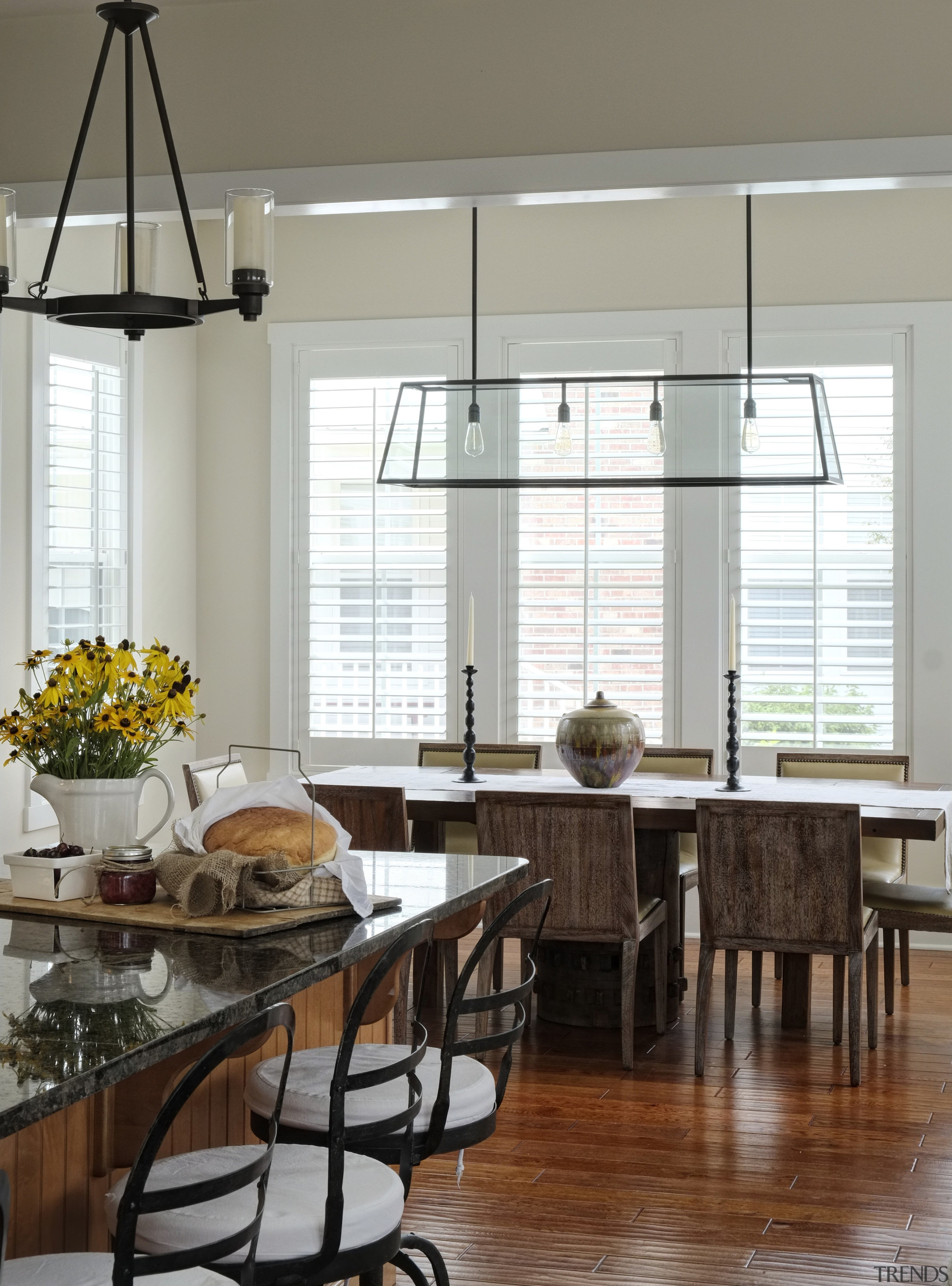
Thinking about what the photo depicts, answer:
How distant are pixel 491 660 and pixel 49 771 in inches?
166

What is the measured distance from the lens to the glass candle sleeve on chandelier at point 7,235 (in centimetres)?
241

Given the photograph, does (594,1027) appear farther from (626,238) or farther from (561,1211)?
(626,238)

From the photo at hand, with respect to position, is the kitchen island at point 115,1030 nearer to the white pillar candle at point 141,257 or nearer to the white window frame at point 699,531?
the white pillar candle at point 141,257

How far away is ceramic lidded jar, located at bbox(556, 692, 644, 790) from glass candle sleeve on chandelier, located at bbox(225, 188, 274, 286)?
2.78 meters

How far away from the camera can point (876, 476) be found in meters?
5.91

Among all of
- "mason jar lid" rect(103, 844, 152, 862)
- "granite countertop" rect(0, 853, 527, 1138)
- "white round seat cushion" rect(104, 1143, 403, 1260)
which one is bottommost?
"white round seat cushion" rect(104, 1143, 403, 1260)

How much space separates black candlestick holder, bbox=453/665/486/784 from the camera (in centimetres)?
515

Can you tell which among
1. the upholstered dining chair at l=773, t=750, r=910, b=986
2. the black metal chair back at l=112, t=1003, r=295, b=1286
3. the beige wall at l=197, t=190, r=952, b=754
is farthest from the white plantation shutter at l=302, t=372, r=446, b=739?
the black metal chair back at l=112, t=1003, r=295, b=1286

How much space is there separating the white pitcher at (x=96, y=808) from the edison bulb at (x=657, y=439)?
301cm

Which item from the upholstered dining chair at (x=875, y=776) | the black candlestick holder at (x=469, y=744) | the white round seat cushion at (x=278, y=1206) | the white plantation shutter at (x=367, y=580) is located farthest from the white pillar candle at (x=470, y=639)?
the white round seat cushion at (x=278, y=1206)

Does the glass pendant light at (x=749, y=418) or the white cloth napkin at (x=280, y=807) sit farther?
the glass pendant light at (x=749, y=418)

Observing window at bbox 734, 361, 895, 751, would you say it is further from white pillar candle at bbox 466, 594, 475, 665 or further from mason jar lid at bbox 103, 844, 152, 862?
mason jar lid at bbox 103, 844, 152, 862

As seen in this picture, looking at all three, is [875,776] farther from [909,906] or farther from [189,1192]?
[189,1192]

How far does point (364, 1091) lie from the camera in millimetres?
1972
